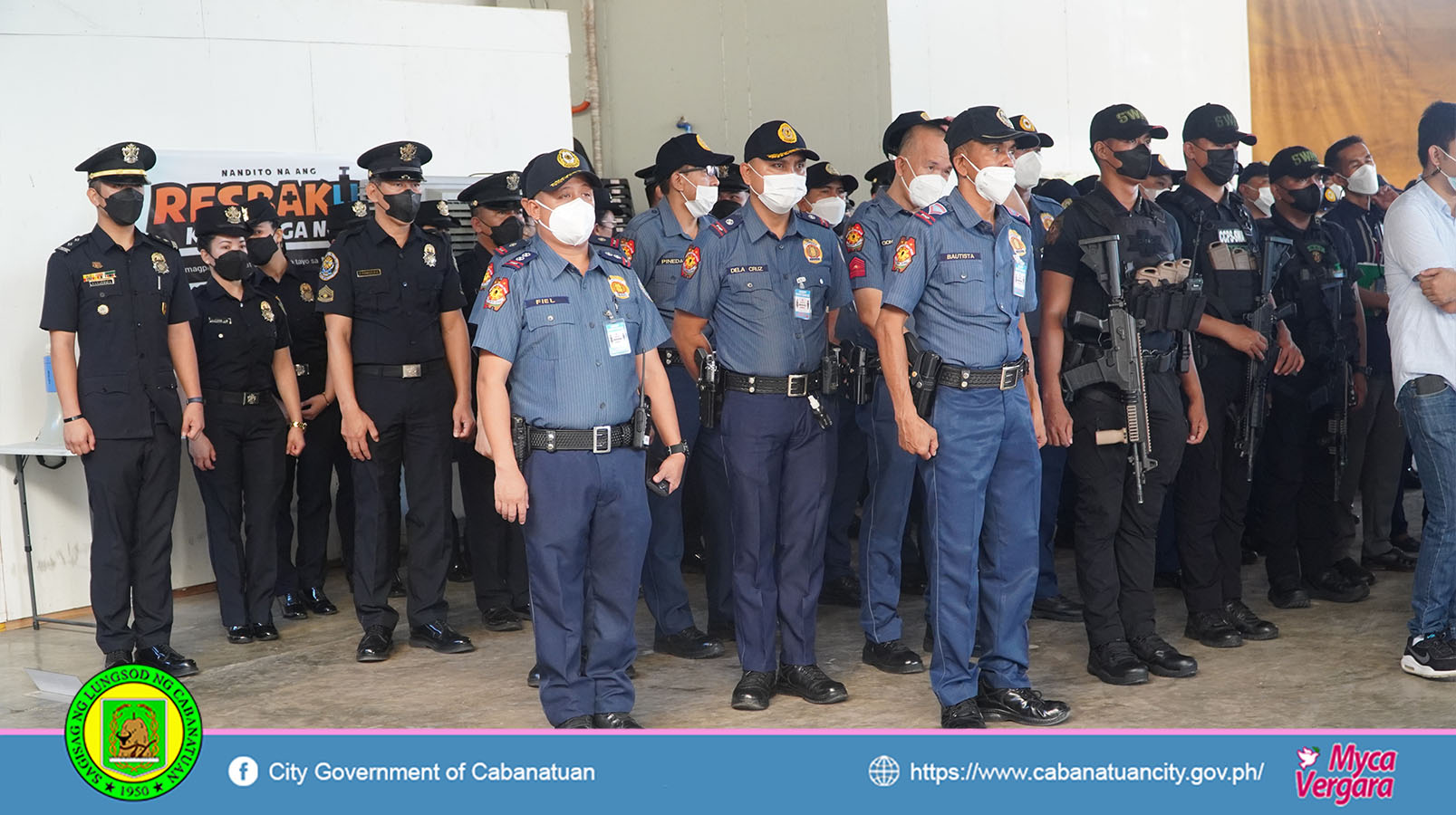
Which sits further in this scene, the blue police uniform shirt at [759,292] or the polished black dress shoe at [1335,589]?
the polished black dress shoe at [1335,589]

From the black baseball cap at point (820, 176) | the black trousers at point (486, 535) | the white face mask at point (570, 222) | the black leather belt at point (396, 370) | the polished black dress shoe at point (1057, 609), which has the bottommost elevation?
the polished black dress shoe at point (1057, 609)

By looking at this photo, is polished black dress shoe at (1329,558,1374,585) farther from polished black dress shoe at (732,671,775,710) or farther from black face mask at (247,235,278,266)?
black face mask at (247,235,278,266)

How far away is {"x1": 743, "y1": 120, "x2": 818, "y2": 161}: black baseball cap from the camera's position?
4332 mm

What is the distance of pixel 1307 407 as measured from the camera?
551 centimetres

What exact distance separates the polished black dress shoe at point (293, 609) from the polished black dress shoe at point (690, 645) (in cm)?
177

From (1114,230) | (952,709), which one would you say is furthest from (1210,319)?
(952,709)

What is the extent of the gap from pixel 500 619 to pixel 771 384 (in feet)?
6.26

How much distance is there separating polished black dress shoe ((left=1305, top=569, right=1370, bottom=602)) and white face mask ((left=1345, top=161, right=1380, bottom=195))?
191cm

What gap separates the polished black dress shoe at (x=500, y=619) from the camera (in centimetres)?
555

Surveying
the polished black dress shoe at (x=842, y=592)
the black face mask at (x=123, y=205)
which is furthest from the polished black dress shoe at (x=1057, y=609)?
the black face mask at (x=123, y=205)
